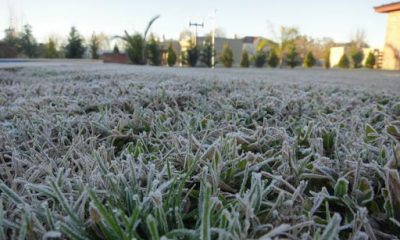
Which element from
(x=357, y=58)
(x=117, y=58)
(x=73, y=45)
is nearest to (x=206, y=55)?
(x=117, y=58)

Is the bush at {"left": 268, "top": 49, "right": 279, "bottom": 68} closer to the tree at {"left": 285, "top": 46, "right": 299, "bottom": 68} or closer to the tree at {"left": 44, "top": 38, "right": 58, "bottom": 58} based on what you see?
the tree at {"left": 285, "top": 46, "right": 299, "bottom": 68}

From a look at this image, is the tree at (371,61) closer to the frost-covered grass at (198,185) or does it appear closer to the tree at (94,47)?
the tree at (94,47)

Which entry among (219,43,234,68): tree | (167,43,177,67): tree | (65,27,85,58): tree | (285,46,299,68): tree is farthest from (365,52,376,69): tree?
(65,27,85,58): tree

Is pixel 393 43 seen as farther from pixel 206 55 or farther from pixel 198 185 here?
pixel 198 185

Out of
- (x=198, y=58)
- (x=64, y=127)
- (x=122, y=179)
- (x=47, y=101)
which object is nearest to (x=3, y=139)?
(x=64, y=127)

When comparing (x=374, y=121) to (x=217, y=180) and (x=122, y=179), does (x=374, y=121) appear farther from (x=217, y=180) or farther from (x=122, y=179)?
(x=122, y=179)

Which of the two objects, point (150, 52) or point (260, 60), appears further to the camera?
point (260, 60)
